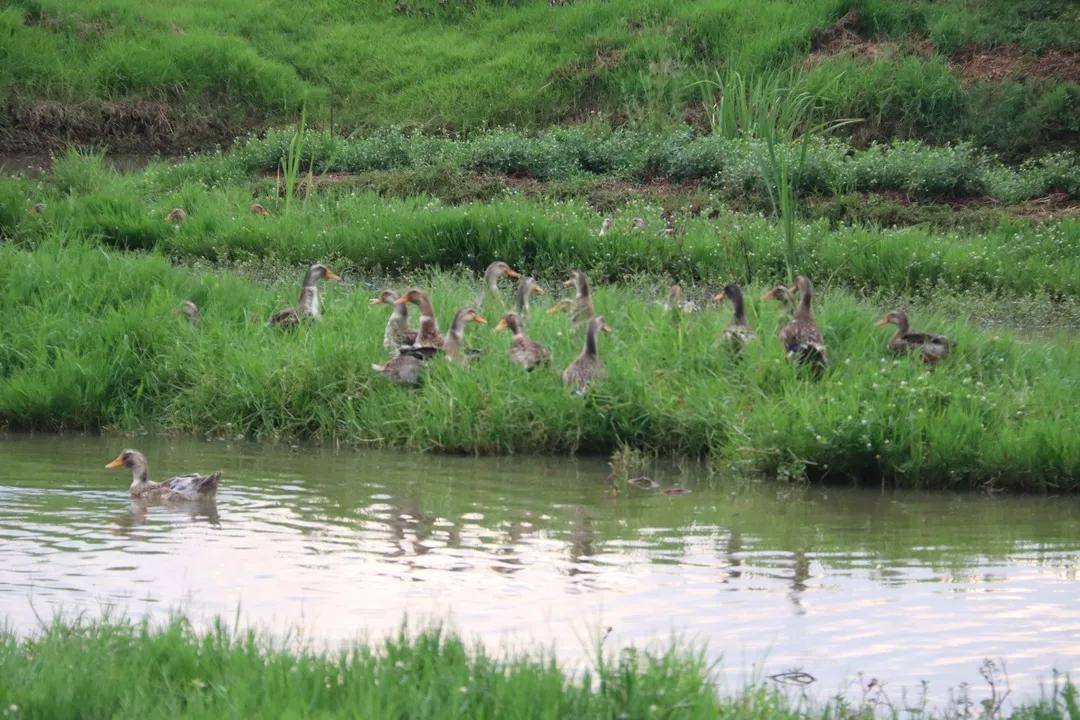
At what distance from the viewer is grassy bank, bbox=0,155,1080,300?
16.6 m

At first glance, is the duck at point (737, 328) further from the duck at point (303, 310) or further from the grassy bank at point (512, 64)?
the grassy bank at point (512, 64)

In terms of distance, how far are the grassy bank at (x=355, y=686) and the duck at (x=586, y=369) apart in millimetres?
5254

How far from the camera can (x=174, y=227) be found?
18.9m

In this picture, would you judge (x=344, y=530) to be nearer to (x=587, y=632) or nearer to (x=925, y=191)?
(x=587, y=632)

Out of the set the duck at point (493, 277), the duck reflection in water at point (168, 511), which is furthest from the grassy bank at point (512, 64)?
the duck reflection in water at point (168, 511)

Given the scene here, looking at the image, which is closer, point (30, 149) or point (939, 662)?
point (939, 662)

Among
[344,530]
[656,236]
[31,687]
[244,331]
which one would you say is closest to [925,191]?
[656,236]

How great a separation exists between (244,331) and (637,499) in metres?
4.47

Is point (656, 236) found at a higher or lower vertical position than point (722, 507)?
higher

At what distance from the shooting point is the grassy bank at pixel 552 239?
16.6 m

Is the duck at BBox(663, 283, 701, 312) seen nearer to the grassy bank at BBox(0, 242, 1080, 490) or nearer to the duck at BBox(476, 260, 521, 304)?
the grassy bank at BBox(0, 242, 1080, 490)

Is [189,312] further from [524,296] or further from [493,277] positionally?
[493,277]

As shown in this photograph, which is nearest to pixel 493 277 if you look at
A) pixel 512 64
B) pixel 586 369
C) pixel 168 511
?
pixel 586 369

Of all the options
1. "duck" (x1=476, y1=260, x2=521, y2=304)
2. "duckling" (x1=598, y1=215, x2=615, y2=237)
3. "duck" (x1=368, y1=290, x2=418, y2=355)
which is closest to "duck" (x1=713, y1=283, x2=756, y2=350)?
"duck" (x1=368, y1=290, x2=418, y2=355)
